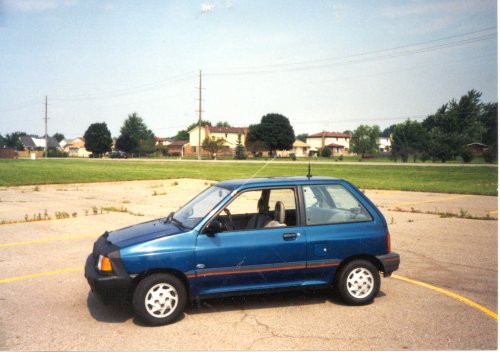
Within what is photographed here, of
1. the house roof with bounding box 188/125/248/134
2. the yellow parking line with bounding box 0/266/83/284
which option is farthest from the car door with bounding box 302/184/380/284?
the house roof with bounding box 188/125/248/134

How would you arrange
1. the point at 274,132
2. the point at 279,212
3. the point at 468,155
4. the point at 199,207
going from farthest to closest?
the point at 274,132
the point at 468,155
the point at 199,207
the point at 279,212

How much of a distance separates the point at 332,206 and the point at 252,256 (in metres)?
1.30

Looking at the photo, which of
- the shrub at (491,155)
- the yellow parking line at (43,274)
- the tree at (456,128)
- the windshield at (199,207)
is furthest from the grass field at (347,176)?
the tree at (456,128)

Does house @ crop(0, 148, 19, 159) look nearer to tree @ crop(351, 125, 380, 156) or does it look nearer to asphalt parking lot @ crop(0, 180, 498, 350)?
tree @ crop(351, 125, 380, 156)

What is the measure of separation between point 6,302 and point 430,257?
6589mm

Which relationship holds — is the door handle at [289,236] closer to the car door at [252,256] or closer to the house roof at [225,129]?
the car door at [252,256]

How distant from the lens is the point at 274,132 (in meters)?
101

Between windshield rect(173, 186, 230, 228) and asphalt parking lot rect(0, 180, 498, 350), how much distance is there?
1.05 m

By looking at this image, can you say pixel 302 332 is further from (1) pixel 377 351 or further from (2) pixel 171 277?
(2) pixel 171 277

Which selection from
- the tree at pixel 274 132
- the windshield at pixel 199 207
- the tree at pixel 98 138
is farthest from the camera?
the tree at pixel 98 138

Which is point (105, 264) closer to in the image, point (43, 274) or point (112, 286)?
point (112, 286)

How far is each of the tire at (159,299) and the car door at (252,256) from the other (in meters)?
0.24

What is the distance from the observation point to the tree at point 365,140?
104331 mm

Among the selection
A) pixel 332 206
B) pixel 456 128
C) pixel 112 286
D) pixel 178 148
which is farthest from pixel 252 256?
pixel 178 148
